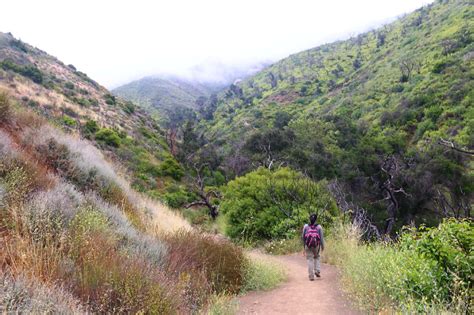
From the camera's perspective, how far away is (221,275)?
284 inches

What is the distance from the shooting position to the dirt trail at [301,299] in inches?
252

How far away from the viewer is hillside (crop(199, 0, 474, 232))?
21750 mm

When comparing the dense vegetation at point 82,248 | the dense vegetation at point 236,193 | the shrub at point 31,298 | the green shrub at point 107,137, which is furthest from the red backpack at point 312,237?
the green shrub at point 107,137

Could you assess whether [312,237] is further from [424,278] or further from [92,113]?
[92,113]

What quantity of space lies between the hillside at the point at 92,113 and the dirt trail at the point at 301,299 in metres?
13.6

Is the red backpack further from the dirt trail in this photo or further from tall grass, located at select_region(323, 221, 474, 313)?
tall grass, located at select_region(323, 221, 474, 313)

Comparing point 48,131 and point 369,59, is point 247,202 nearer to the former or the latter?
point 48,131

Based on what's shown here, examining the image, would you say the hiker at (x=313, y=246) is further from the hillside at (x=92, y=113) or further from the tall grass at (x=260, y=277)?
the hillside at (x=92, y=113)

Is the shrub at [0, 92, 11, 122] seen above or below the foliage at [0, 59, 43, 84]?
below

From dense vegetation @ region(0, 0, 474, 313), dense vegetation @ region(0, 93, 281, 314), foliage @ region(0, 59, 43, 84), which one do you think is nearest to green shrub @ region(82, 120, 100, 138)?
dense vegetation @ region(0, 0, 474, 313)

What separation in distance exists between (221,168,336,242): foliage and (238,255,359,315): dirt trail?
20.1 feet

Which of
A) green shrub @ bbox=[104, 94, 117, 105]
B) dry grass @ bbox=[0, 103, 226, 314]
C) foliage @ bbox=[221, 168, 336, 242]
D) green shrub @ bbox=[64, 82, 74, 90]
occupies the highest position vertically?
green shrub @ bbox=[64, 82, 74, 90]

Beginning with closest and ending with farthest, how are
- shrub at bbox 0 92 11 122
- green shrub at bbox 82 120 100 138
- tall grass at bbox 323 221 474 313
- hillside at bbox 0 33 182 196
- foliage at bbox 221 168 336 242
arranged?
tall grass at bbox 323 221 474 313 < shrub at bbox 0 92 11 122 < foliage at bbox 221 168 336 242 < hillside at bbox 0 33 182 196 < green shrub at bbox 82 120 100 138

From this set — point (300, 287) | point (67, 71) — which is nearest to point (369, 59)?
point (67, 71)
